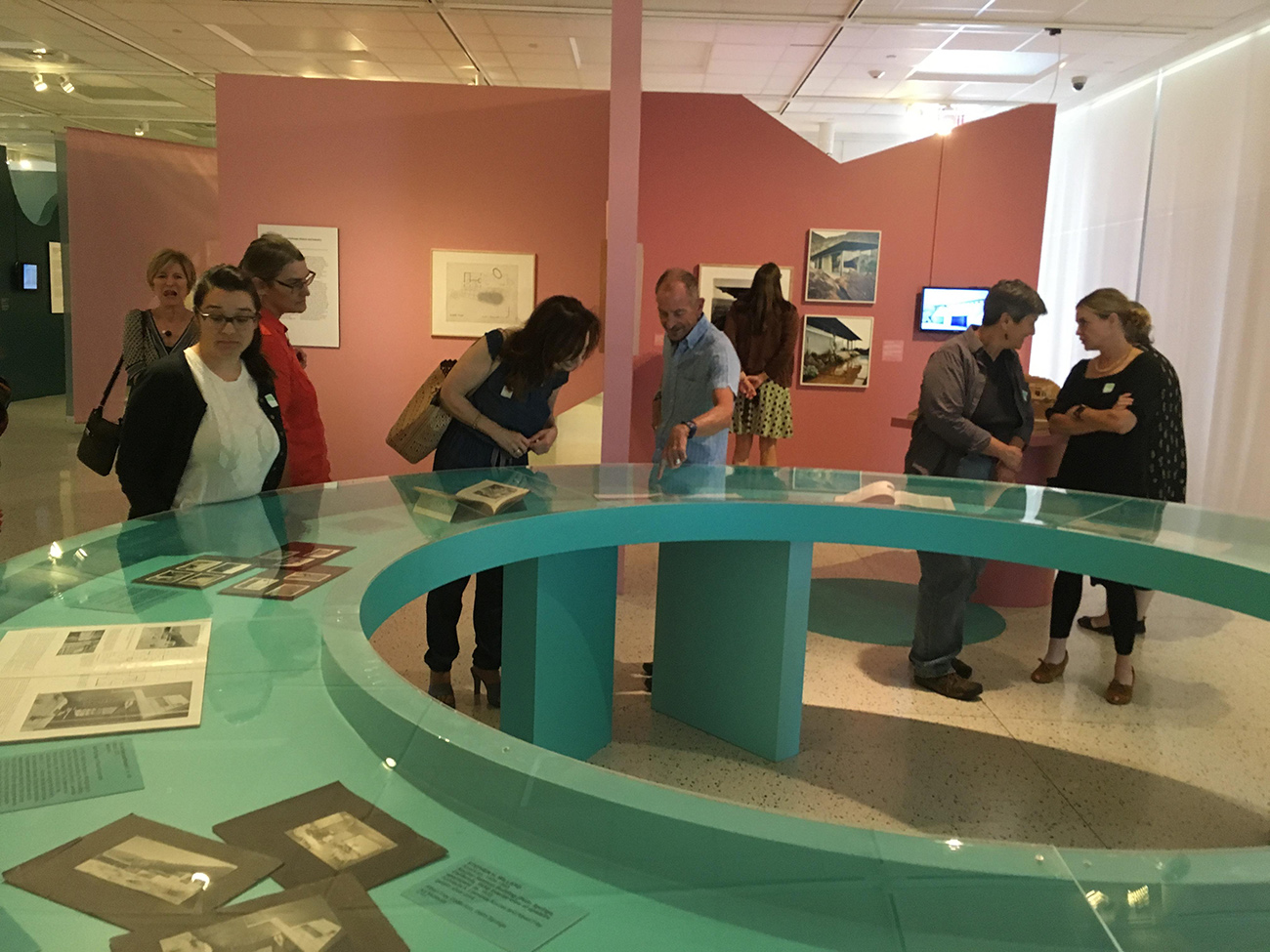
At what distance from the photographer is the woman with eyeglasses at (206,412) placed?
8.17 feet

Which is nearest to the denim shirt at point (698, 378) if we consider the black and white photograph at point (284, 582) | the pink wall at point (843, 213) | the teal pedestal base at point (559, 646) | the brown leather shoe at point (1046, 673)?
the teal pedestal base at point (559, 646)

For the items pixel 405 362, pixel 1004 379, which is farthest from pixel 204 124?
pixel 1004 379

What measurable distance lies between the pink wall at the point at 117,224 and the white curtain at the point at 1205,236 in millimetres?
9779

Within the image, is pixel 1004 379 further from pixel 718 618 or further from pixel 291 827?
pixel 291 827

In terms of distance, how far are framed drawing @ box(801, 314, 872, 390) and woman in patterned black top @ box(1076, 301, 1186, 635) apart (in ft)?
10.5

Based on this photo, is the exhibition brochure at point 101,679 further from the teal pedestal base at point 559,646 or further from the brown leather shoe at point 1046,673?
the brown leather shoe at point 1046,673

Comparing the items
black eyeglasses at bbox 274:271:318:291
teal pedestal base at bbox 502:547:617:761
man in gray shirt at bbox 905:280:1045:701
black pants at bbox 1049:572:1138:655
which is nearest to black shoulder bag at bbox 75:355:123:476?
black eyeglasses at bbox 274:271:318:291

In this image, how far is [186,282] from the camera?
3982 millimetres

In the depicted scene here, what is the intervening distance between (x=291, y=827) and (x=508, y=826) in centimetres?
26

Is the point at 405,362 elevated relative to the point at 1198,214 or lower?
lower

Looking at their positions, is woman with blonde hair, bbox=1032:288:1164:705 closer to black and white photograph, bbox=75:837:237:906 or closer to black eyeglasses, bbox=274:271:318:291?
black eyeglasses, bbox=274:271:318:291

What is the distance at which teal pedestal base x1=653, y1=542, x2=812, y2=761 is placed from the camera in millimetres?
3383

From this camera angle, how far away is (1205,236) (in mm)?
8383

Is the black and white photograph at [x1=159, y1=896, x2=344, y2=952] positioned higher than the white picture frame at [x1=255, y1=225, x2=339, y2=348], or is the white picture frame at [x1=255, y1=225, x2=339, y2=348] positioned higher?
the white picture frame at [x1=255, y1=225, x2=339, y2=348]
